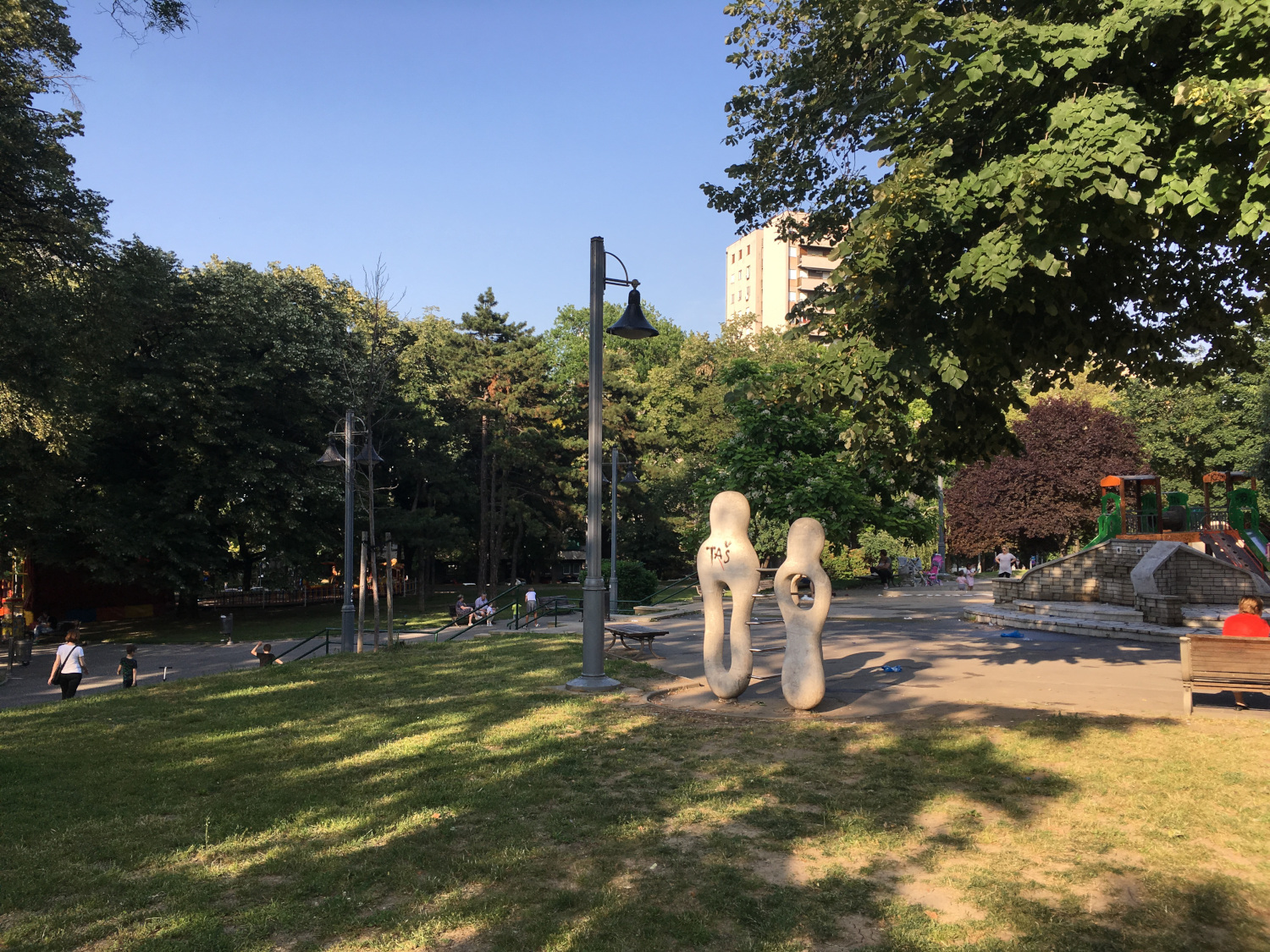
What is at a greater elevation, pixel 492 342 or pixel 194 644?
pixel 492 342

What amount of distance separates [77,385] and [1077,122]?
2554 centimetres

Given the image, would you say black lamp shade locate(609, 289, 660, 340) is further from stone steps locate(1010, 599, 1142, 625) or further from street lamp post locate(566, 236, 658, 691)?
stone steps locate(1010, 599, 1142, 625)

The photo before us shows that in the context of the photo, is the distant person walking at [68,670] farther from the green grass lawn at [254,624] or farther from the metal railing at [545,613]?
the green grass lawn at [254,624]

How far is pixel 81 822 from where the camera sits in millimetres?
6148

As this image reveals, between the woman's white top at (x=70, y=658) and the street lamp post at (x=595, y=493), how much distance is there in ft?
31.0

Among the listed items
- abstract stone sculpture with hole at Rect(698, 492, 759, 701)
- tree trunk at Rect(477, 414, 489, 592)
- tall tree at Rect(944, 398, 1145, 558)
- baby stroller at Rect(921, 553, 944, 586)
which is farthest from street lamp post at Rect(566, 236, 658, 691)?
tall tree at Rect(944, 398, 1145, 558)

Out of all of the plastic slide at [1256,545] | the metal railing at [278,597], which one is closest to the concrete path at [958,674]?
the plastic slide at [1256,545]

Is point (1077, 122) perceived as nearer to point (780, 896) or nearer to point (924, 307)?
point (924, 307)

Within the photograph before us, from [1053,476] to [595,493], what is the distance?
43.5m

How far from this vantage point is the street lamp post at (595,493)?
36.0 ft

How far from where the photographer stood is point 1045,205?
664 centimetres

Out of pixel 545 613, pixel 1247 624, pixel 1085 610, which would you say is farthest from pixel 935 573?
pixel 1247 624

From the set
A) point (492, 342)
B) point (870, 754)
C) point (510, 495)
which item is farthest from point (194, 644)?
point (870, 754)

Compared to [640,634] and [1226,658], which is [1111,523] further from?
[1226,658]
